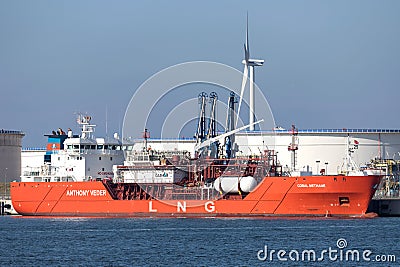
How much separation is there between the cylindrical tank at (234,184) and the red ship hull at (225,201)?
1.67ft

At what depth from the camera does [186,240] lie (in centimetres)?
5069

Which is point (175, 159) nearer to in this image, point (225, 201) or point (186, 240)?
point (225, 201)

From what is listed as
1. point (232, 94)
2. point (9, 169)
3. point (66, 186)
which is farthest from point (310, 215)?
point (9, 169)

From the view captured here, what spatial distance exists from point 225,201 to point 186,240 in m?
15.4

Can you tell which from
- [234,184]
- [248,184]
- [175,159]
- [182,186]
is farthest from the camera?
[175,159]

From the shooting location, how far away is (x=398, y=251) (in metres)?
45.1

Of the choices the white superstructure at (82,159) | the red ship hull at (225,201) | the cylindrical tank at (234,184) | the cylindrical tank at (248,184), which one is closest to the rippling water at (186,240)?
the red ship hull at (225,201)

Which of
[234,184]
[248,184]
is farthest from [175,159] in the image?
[248,184]

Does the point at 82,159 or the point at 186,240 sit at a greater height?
the point at 82,159

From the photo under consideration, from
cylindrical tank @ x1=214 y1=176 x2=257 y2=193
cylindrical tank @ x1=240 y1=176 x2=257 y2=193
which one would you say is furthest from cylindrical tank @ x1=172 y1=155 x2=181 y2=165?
cylindrical tank @ x1=240 y1=176 x2=257 y2=193

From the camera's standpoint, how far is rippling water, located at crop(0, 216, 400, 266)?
4297cm

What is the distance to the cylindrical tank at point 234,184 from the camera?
64875 millimetres

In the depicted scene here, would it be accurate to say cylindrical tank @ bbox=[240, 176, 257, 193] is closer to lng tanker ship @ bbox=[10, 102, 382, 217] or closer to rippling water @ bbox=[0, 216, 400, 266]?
lng tanker ship @ bbox=[10, 102, 382, 217]

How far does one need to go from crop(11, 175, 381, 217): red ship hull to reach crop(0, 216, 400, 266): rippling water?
133cm
